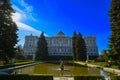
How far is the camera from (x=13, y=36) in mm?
19766

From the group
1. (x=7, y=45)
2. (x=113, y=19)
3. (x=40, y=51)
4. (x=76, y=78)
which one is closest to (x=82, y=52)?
(x=40, y=51)

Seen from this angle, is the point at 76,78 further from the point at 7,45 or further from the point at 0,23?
the point at 0,23

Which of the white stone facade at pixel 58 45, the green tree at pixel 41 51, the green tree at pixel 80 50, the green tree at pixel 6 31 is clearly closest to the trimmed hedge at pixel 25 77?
the green tree at pixel 6 31

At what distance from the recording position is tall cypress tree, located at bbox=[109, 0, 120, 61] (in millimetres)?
17688

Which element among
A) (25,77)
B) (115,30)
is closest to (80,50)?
(115,30)

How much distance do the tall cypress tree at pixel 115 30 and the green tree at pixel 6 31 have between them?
11.7 meters

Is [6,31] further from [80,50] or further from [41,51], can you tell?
[41,51]

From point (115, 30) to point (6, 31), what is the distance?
12.7 metres

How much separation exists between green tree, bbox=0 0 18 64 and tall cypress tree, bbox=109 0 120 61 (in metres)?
11.7

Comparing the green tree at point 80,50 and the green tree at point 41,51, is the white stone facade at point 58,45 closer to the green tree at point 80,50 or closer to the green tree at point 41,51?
the green tree at point 41,51

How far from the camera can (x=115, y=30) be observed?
18484mm

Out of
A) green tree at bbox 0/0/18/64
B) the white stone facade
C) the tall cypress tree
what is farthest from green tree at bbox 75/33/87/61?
the white stone facade

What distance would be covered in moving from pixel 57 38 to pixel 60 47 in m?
5.45

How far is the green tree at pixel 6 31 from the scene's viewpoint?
58.3ft
